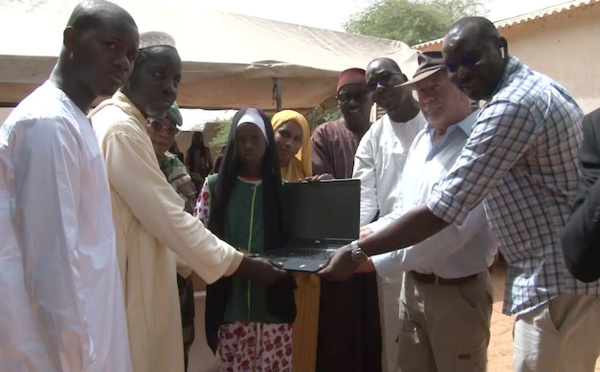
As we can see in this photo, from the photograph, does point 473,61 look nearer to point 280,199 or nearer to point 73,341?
point 280,199

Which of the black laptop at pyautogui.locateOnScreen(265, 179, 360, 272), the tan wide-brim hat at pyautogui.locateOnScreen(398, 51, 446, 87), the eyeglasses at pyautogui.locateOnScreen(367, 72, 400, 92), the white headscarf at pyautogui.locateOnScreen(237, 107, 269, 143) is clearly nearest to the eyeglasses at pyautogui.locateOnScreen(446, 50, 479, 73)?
the tan wide-brim hat at pyautogui.locateOnScreen(398, 51, 446, 87)

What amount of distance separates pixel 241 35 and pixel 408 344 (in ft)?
16.1

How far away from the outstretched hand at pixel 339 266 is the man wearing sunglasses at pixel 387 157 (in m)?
0.92

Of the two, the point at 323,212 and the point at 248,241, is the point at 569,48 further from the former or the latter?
the point at 248,241

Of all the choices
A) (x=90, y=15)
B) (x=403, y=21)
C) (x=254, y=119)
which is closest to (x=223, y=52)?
(x=254, y=119)

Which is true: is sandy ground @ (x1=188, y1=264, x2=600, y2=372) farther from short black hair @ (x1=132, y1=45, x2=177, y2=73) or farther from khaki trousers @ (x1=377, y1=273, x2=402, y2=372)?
short black hair @ (x1=132, y1=45, x2=177, y2=73)

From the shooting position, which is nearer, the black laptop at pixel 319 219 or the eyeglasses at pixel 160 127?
the black laptop at pixel 319 219

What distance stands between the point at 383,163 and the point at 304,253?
3.40 ft

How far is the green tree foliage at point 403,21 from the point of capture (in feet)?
86.1

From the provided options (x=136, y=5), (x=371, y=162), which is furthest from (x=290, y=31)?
(x=371, y=162)

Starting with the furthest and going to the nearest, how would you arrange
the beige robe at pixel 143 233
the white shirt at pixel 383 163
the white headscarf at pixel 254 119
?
the white shirt at pixel 383 163
the white headscarf at pixel 254 119
the beige robe at pixel 143 233

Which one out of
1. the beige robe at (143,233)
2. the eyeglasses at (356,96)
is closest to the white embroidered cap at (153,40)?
the beige robe at (143,233)

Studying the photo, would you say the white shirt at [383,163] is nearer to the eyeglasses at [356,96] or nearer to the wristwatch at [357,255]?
the eyeglasses at [356,96]

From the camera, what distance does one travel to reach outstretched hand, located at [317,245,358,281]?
2.59 meters
